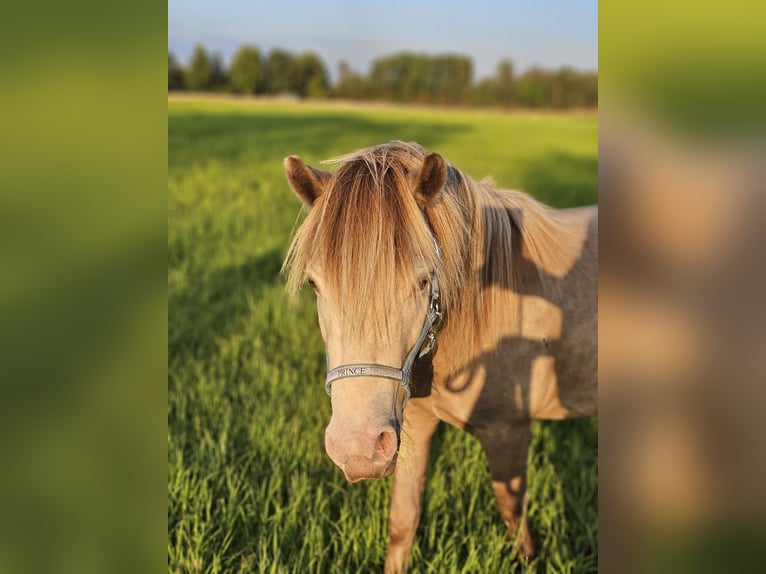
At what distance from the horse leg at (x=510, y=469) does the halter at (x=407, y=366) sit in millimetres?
880

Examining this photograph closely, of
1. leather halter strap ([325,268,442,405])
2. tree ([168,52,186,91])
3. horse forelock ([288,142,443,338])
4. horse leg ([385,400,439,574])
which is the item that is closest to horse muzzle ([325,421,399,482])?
leather halter strap ([325,268,442,405])

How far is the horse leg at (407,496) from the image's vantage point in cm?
268

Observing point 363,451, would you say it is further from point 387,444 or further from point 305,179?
point 305,179

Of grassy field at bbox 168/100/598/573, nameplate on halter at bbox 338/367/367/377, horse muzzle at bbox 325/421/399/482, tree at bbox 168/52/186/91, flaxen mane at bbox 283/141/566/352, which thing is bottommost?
grassy field at bbox 168/100/598/573

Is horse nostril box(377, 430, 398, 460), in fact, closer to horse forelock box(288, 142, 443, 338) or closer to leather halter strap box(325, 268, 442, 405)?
leather halter strap box(325, 268, 442, 405)

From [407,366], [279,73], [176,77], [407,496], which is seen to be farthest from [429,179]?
[279,73]

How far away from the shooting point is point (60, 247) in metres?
0.76

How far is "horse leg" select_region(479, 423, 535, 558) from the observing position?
257 cm

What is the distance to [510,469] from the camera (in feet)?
8.56

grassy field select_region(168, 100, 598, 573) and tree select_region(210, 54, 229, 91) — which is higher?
tree select_region(210, 54, 229, 91)

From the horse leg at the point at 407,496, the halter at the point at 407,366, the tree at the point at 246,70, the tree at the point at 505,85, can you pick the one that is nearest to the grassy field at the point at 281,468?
the horse leg at the point at 407,496

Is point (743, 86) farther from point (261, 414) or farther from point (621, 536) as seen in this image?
point (261, 414)

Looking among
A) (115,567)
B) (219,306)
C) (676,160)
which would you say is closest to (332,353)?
(115,567)

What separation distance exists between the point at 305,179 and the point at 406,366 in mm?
727
